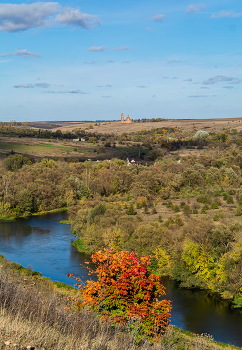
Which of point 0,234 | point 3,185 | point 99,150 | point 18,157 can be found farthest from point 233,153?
point 0,234

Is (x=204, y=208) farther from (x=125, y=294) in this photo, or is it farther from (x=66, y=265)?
(x=125, y=294)

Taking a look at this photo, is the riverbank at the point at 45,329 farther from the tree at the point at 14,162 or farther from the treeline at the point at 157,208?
the tree at the point at 14,162

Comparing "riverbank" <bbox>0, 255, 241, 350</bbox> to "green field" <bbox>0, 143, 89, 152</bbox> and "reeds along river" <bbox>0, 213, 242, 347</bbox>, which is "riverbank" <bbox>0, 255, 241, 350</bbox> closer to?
"reeds along river" <bbox>0, 213, 242, 347</bbox>

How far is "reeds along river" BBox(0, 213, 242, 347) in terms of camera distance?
21.7 metres

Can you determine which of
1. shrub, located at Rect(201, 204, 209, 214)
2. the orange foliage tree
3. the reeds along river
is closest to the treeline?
shrub, located at Rect(201, 204, 209, 214)

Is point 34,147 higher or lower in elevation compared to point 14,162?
higher

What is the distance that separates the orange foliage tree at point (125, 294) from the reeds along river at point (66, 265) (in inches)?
407

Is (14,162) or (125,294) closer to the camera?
(125,294)

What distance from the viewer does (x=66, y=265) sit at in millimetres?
31734

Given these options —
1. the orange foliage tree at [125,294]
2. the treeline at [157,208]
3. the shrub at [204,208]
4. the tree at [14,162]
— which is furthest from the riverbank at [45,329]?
the tree at [14,162]

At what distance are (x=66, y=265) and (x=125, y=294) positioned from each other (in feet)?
70.0

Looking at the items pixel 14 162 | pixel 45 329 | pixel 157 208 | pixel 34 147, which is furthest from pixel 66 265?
pixel 34 147

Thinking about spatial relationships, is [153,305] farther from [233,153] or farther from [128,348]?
[233,153]

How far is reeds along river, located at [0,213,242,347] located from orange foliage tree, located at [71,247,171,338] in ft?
33.9
